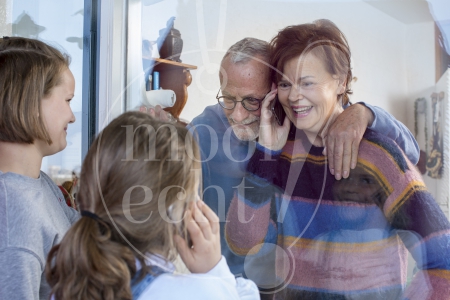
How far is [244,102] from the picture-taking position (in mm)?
1042

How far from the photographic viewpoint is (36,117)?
1.04m

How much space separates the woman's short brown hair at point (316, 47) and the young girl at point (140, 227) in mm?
317

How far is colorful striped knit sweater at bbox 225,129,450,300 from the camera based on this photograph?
34.2 inches

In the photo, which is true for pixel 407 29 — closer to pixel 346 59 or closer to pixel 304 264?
pixel 346 59

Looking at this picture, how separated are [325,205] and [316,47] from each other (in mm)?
347

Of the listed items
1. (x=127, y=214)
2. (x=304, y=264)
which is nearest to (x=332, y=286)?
(x=304, y=264)

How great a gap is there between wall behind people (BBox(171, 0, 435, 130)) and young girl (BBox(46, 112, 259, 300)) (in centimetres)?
27

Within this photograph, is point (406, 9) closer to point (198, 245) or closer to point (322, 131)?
point (322, 131)

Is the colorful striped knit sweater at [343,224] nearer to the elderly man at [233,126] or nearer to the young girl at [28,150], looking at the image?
the elderly man at [233,126]

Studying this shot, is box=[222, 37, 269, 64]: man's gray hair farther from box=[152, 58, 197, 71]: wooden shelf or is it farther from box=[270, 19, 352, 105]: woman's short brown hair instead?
box=[152, 58, 197, 71]: wooden shelf

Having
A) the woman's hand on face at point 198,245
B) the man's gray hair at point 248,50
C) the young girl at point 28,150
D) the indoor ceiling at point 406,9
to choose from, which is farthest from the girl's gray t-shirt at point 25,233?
the indoor ceiling at point 406,9

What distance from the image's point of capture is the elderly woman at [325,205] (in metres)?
0.88

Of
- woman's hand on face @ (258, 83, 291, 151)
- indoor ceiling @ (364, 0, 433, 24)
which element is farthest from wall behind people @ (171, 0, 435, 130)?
woman's hand on face @ (258, 83, 291, 151)

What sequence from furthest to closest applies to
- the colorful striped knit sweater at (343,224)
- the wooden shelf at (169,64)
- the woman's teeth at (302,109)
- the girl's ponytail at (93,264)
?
the wooden shelf at (169,64), the woman's teeth at (302,109), the colorful striped knit sweater at (343,224), the girl's ponytail at (93,264)
